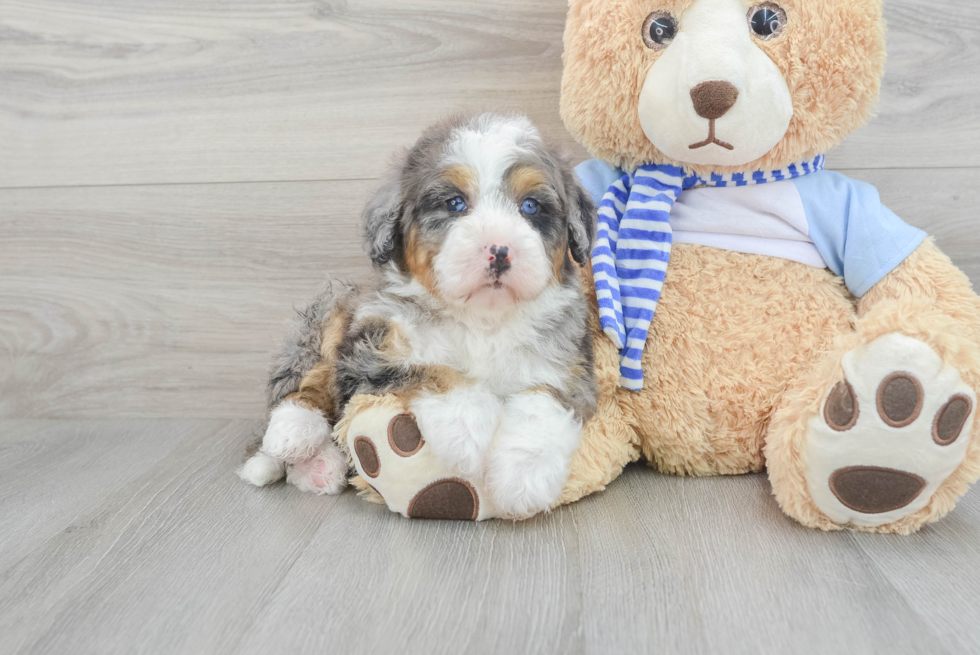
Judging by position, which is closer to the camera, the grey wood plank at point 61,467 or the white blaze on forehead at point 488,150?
the white blaze on forehead at point 488,150

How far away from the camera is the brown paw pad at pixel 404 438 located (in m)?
1.41

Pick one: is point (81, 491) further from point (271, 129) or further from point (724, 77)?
point (724, 77)

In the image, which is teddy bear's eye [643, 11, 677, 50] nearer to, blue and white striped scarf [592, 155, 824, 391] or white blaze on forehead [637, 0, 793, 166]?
white blaze on forehead [637, 0, 793, 166]

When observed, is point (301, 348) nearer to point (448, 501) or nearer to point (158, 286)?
point (448, 501)

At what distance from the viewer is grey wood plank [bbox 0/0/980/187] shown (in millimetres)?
1962

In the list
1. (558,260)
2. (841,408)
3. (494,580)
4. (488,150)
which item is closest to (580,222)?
(558,260)

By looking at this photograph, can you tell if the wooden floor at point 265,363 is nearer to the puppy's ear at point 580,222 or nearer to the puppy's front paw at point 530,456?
the puppy's front paw at point 530,456

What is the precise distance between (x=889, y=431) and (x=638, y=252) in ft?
2.04

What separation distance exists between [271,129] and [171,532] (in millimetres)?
1215

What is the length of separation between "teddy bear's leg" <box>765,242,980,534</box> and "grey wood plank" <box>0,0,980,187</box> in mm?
864

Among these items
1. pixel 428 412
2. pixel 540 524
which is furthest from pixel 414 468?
pixel 540 524

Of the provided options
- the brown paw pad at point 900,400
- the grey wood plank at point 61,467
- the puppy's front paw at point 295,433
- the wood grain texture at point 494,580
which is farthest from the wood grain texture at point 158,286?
the brown paw pad at point 900,400

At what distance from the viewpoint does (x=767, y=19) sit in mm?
1478

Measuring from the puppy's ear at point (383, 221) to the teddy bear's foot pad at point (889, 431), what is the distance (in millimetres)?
916
